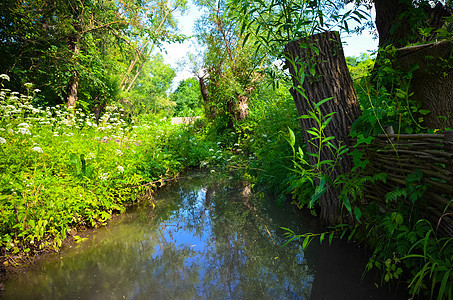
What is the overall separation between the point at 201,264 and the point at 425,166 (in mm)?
2028

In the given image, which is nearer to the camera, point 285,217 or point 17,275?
point 17,275

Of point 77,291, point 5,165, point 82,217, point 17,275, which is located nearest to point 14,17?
point 5,165

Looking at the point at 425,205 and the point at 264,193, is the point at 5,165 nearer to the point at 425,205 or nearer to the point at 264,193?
the point at 264,193

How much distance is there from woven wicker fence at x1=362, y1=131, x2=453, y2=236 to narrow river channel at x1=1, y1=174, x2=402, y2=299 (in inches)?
27.1

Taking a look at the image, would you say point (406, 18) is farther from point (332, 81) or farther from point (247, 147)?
point (247, 147)

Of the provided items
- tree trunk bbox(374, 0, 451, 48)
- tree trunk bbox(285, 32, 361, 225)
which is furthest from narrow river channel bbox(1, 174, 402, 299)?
tree trunk bbox(374, 0, 451, 48)

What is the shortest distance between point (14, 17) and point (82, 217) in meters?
5.32

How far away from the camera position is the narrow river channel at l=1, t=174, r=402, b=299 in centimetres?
214

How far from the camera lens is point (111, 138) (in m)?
4.71

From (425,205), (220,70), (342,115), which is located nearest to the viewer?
(425,205)

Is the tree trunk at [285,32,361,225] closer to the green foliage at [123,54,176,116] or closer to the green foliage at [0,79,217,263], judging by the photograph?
the green foliage at [0,79,217,263]

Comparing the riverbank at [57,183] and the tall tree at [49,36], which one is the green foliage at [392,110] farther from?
the tall tree at [49,36]

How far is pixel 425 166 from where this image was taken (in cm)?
182

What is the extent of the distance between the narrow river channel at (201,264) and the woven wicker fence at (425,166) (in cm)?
69
